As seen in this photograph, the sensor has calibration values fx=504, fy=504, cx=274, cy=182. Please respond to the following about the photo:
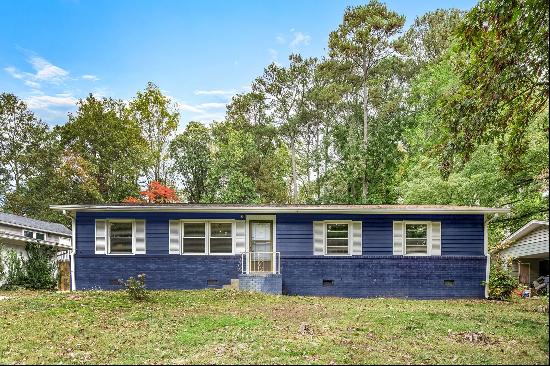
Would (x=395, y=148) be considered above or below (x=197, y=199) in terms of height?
above

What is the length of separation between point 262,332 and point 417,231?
9426 mm

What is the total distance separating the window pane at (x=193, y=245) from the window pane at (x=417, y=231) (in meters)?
6.69

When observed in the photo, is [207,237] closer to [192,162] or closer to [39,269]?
[39,269]

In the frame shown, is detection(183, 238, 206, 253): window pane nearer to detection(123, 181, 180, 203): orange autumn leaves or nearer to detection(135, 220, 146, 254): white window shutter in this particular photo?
detection(135, 220, 146, 254): white window shutter

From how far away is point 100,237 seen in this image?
642 inches

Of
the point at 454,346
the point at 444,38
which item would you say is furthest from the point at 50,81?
the point at 454,346

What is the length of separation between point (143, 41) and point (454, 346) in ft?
83.1

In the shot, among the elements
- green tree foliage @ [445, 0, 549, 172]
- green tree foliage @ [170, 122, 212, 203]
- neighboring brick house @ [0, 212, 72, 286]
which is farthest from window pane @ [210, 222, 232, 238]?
green tree foliage @ [170, 122, 212, 203]

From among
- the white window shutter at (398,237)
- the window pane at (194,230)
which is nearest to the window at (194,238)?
the window pane at (194,230)

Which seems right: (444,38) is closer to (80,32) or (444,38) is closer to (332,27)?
(332,27)

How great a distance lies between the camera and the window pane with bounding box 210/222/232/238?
1647 cm

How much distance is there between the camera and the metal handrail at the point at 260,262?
16.2 meters

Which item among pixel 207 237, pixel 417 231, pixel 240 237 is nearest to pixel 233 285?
pixel 240 237

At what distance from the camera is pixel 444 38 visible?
29.6 meters
